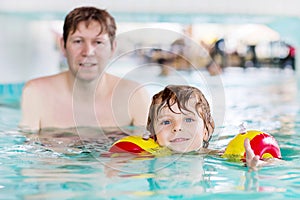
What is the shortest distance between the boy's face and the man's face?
1.96ft

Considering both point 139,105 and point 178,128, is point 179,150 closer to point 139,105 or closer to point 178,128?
point 178,128

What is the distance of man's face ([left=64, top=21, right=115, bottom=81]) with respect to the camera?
88.9 inches

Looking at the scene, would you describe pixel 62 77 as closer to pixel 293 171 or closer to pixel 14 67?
pixel 293 171

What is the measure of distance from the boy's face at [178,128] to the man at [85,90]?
1.17 ft

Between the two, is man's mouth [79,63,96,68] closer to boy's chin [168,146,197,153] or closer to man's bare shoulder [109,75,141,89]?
man's bare shoulder [109,75,141,89]

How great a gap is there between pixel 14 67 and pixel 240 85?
2.27 meters

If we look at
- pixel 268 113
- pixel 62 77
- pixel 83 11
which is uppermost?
pixel 83 11

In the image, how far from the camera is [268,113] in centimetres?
343

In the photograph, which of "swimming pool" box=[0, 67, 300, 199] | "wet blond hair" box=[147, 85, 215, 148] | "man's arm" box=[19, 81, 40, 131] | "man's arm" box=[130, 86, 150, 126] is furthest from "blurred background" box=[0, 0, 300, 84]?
"wet blond hair" box=[147, 85, 215, 148]

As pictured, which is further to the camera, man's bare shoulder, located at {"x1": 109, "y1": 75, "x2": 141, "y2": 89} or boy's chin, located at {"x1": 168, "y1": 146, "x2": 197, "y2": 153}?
man's bare shoulder, located at {"x1": 109, "y1": 75, "x2": 141, "y2": 89}

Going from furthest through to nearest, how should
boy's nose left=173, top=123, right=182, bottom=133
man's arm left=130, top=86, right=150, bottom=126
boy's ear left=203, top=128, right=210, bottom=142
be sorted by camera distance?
man's arm left=130, top=86, right=150, bottom=126 → boy's ear left=203, top=128, right=210, bottom=142 → boy's nose left=173, top=123, right=182, bottom=133

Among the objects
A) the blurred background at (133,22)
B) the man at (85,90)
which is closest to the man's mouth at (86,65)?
the man at (85,90)

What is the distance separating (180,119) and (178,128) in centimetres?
3

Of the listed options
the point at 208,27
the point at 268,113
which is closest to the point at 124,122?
the point at 268,113
